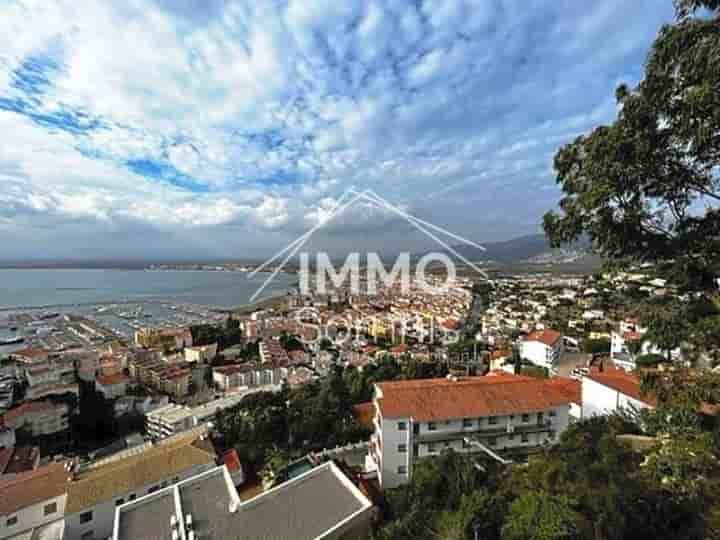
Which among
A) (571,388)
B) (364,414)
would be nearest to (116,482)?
(364,414)

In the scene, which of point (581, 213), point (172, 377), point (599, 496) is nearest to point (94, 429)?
point (172, 377)

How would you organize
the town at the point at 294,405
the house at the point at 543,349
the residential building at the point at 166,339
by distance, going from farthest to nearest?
the residential building at the point at 166,339, the house at the point at 543,349, the town at the point at 294,405

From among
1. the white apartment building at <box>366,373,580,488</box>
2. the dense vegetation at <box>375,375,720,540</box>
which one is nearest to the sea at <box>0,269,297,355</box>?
the white apartment building at <box>366,373,580,488</box>

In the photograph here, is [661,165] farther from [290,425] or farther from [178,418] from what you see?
[178,418]

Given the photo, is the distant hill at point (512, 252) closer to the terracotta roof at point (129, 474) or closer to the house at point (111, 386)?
the house at point (111, 386)

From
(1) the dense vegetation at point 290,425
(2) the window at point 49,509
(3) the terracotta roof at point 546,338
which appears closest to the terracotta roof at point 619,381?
(1) the dense vegetation at point 290,425

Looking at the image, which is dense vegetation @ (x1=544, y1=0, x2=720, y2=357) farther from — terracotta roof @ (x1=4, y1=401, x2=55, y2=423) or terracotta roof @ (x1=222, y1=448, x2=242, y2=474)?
terracotta roof @ (x1=4, y1=401, x2=55, y2=423)
